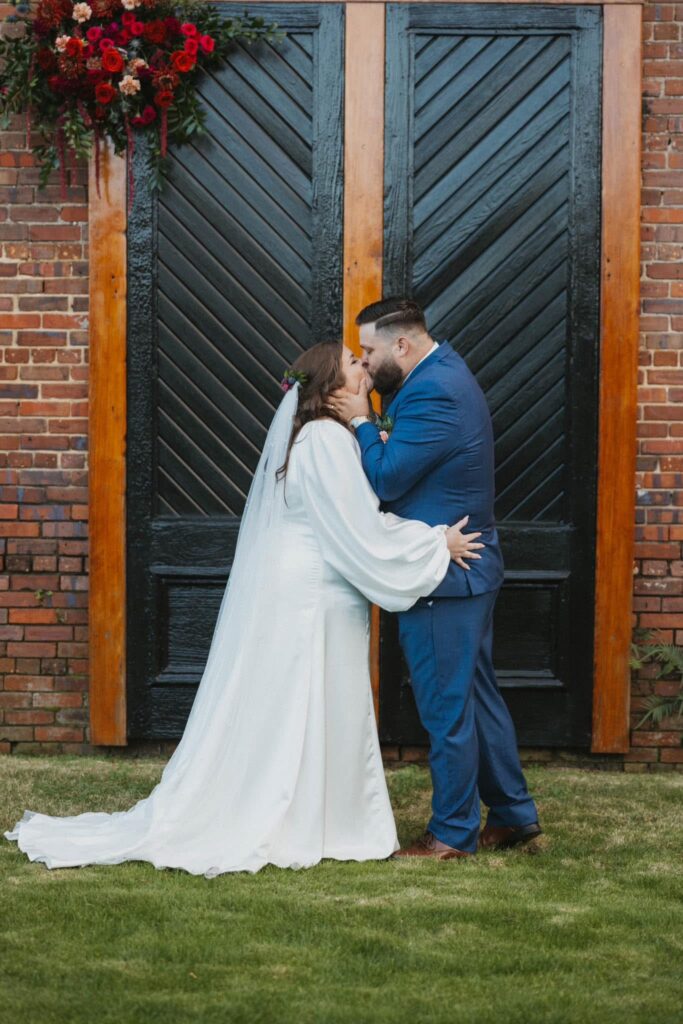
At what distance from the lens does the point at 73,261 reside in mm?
6090

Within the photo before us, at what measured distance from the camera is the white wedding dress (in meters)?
4.46

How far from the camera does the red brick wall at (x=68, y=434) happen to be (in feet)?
19.8

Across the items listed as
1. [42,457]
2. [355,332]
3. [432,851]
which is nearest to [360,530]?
[432,851]

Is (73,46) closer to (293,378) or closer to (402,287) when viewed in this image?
(402,287)

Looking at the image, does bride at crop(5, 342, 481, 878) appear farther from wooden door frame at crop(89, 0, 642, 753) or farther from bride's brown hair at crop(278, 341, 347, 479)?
wooden door frame at crop(89, 0, 642, 753)

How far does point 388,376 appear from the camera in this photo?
4.70 m

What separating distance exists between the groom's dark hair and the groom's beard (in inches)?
4.7

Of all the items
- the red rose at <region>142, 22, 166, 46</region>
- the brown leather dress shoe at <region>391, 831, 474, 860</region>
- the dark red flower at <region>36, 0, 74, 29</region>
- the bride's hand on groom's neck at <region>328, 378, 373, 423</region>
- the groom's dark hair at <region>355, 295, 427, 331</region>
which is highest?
the dark red flower at <region>36, 0, 74, 29</region>

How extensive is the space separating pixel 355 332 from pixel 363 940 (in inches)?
121

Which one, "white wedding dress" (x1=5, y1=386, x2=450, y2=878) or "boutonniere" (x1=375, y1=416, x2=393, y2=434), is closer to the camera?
"white wedding dress" (x1=5, y1=386, x2=450, y2=878)

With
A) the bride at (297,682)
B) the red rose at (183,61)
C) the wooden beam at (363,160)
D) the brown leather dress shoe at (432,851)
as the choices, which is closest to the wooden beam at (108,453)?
the red rose at (183,61)

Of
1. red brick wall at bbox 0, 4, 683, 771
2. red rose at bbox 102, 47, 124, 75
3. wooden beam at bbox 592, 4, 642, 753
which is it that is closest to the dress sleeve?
wooden beam at bbox 592, 4, 642, 753

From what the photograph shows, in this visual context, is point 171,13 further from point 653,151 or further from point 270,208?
point 653,151

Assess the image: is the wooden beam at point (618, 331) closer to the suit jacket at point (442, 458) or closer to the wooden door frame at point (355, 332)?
the wooden door frame at point (355, 332)
